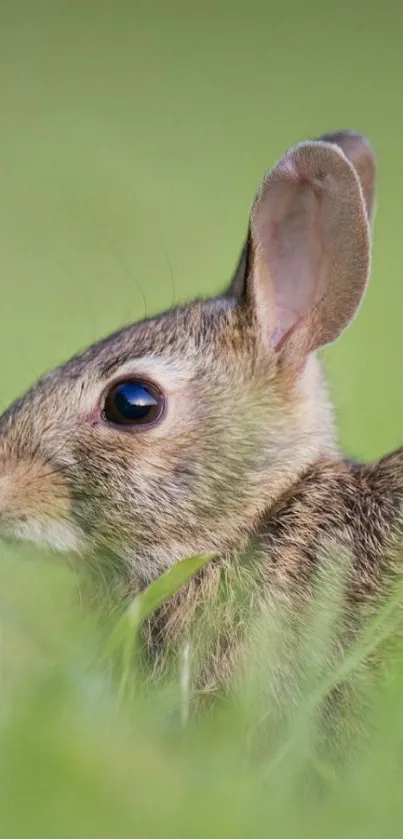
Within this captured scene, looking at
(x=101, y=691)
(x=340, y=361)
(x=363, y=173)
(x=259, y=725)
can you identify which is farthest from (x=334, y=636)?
(x=340, y=361)

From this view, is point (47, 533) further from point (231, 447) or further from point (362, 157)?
point (362, 157)

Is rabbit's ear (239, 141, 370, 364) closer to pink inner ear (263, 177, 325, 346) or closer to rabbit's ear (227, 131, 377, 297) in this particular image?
pink inner ear (263, 177, 325, 346)

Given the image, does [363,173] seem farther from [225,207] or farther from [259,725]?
[225,207]

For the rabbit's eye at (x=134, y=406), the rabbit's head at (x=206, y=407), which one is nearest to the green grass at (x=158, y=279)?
the rabbit's head at (x=206, y=407)

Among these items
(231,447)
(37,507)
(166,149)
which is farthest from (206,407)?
(166,149)

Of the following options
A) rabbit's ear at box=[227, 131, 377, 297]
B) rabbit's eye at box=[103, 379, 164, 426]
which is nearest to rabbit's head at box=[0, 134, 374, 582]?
rabbit's eye at box=[103, 379, 164, 426]

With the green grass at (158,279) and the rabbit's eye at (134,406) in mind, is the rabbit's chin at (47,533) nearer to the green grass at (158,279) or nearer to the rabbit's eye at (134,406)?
the green grass at (158,279)

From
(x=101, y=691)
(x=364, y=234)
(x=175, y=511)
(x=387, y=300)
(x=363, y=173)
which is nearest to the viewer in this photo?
(x=101, y=691)
